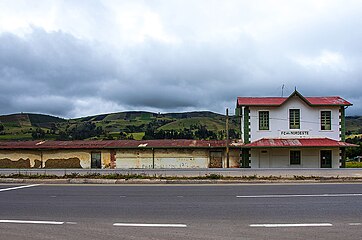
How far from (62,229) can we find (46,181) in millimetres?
10104

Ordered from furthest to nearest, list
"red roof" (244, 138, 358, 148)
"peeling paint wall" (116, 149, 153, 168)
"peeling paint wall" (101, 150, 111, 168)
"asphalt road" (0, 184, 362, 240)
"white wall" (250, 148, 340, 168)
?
"peeling paint wall" (101, 150, 111, 168), "peeling paint wall" (116, 149, 153, 168), "white wall" (250, 148, 340, 168), "red roof" (244, 138, 358, 148), "asphalt road" (0, 184, 362, 240)

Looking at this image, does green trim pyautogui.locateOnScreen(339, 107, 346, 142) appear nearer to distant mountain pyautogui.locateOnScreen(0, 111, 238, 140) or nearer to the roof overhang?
the roof overhang

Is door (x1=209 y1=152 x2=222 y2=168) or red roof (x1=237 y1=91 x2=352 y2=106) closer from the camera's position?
red roof (x1=237 y1=91 x2=352 y2=106)

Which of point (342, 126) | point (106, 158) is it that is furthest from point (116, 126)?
point (342, 126)

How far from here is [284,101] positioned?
35438 millimetres

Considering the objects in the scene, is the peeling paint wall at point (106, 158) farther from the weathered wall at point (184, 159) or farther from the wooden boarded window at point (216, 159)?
the wooden boarded window at point (216, 159)

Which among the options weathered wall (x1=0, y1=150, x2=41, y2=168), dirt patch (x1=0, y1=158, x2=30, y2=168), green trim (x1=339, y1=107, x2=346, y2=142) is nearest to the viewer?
green trim (x1=339, y1=107, x2=346, y2=142)

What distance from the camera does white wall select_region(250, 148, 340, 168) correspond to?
114 feet

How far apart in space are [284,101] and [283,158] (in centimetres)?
509

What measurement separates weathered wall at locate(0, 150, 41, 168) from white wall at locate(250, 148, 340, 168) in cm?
2064

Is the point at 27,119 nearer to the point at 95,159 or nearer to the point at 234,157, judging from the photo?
the point at 95,159

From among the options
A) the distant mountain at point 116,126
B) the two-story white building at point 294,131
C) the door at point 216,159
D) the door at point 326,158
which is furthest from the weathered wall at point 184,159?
the distant mountain at point 116,126

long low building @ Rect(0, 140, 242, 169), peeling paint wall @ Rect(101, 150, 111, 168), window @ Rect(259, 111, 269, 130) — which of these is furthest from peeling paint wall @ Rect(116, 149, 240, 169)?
window @ Rect(259, 111, 269, 130)

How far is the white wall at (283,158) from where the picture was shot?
114 feet
